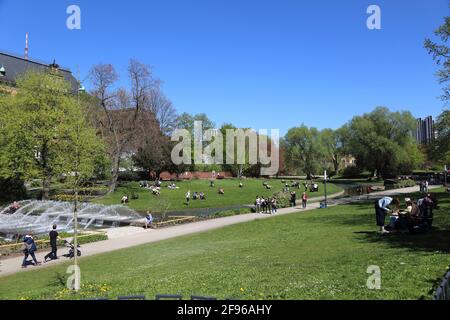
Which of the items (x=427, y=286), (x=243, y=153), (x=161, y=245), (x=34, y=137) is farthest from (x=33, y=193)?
(x=243, y=153)

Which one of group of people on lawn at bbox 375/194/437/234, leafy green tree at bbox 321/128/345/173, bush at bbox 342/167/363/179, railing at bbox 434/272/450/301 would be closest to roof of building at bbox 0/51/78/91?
bush at bbox 342/167/363/179

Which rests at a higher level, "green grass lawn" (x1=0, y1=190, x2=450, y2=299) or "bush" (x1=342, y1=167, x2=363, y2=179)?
"bush" (x1=342, y1=167, x2=363, y2=179)

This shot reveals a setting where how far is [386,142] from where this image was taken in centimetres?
8731

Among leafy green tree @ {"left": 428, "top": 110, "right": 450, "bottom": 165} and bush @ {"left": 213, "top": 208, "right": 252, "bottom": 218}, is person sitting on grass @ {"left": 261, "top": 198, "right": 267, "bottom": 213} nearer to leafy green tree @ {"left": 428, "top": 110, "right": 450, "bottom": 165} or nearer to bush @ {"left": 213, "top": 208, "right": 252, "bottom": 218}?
bush @ {"left": 213, "top": 208, "right": 252, "bottom": 218}

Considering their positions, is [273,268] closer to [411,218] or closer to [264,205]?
[411,218]

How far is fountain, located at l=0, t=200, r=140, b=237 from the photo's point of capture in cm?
2877

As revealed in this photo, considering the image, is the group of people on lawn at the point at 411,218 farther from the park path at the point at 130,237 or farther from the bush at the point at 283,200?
the bush at the point at 283,200

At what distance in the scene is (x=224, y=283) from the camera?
441 inches

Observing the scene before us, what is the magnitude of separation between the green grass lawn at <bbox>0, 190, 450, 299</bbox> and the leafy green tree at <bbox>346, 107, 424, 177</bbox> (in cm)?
6851

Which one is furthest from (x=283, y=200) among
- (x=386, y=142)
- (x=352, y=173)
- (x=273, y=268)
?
(x=352, y=173)

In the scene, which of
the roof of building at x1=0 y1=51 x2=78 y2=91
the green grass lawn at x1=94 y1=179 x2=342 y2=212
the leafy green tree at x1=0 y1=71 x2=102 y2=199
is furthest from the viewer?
the roof of building at x1=0 y1=51 x2=78 y2=91

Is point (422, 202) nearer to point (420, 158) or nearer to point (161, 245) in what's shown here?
point (161, 245)

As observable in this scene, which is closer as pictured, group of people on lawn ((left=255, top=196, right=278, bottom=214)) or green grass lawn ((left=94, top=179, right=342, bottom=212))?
group of people on lawn ((left=255, top=196, right=278, bottom=214))

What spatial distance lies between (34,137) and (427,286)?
42078 mm
